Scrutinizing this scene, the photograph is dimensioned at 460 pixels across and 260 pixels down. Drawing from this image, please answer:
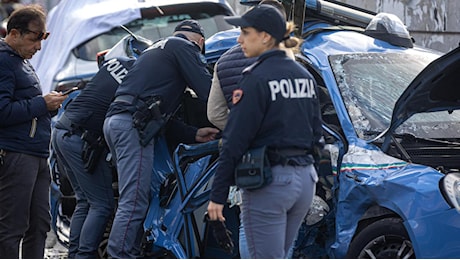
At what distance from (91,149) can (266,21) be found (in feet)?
8.15

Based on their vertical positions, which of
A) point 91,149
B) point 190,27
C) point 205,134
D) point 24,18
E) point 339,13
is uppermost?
point 24,18

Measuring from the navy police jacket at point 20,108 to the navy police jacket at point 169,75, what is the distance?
1.71 feet

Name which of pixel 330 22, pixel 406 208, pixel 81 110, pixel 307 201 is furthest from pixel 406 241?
pixel 81 110

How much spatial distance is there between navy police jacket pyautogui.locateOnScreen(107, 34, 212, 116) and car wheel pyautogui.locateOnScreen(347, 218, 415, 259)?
4.54ft

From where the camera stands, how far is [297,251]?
18.7ft

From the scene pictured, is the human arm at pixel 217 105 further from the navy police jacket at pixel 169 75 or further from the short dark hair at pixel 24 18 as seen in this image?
the short dark hair at pixel 24 18

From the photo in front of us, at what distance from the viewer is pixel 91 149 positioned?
6.45 m

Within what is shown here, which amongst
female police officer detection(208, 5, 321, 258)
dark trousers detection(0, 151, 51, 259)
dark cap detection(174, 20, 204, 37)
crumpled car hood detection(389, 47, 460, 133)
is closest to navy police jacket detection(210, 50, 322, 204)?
female police officer detection(208, 5, 321, 258)

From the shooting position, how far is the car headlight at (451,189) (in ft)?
16.2

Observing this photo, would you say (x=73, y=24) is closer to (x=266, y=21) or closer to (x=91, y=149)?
(x=91, y=149)

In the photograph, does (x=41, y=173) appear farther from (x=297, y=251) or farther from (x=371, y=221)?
(x=371, y=221)

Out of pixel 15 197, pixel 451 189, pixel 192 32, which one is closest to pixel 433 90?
pixel 451 189

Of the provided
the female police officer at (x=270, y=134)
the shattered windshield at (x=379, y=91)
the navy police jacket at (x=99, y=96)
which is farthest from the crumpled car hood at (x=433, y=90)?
the navy police jacket at (x=99, y=96)

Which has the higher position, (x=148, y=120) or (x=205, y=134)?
(x=148, y=120)
